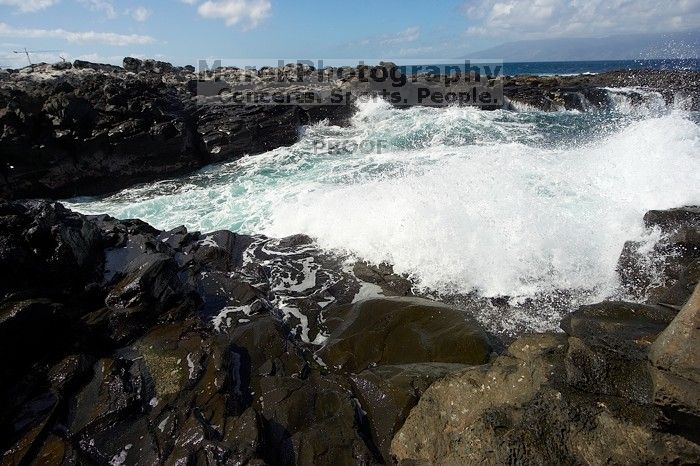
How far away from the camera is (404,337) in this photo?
5340 mm

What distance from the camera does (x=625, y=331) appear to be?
14.7 ft

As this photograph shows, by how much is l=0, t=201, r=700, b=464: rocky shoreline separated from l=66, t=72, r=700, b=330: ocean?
941 millimetres

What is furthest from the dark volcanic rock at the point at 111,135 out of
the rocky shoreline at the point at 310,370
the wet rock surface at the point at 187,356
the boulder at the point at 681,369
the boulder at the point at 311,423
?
the boulder at the point at 681,369

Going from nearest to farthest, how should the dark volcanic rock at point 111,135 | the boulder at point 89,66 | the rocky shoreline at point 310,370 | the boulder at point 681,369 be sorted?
the boulder at point 681,369, the rocky shoreline at point 310,370, the dark volcanic rock at point 111,135, the boulder at point 89,66

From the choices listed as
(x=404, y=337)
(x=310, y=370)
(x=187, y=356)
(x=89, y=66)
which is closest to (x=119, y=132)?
(x=187, y=356)

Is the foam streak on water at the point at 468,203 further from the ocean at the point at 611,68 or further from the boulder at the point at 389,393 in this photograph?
the ocean at the point at 611,68

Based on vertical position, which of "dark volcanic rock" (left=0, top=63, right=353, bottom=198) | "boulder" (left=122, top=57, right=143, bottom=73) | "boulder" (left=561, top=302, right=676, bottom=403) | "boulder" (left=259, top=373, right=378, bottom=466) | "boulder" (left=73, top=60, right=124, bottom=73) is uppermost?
"boulder" (left=122, top=57, right=143, bottom=73)

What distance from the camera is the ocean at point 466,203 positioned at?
761cm

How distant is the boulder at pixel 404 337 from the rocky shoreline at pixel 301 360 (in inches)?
1.0

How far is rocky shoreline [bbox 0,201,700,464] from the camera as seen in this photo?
9.70 feet

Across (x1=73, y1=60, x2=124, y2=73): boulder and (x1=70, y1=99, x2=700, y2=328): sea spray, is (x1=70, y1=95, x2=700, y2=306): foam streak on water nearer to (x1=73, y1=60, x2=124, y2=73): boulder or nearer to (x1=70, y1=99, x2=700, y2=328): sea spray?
(x1=70, y1=99, x2=700, y2=328): sea spray

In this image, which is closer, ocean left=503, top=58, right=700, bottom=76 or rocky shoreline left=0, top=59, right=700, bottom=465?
rocky shoreline left=0, top=59, right=700, bottom=465

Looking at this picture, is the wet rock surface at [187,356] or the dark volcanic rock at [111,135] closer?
the wet rock surface at [187,356]

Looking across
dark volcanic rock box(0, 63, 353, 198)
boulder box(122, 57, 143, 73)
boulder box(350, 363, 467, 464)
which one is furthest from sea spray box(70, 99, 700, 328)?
boulder box(122, 57, 143, 73)
